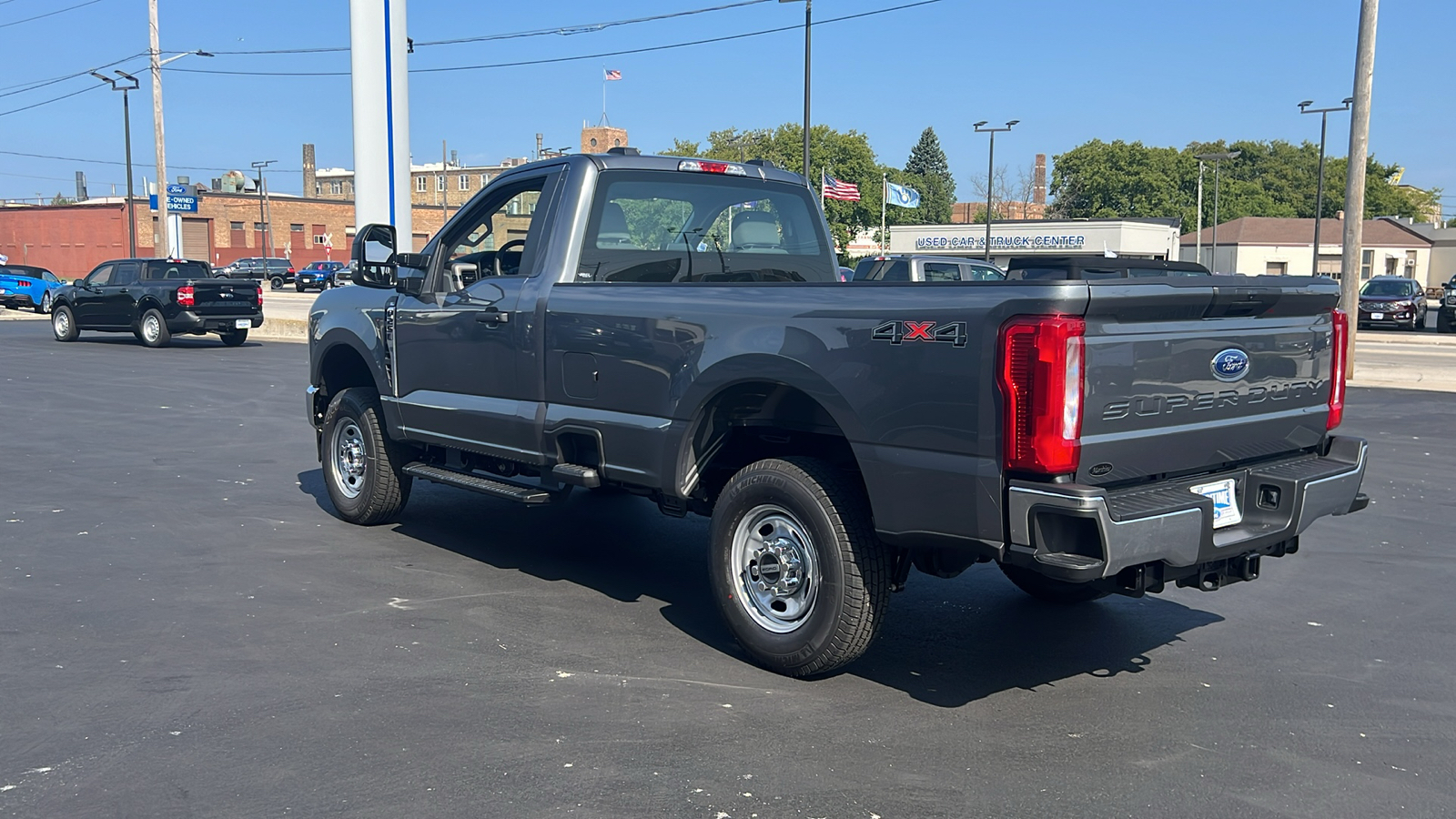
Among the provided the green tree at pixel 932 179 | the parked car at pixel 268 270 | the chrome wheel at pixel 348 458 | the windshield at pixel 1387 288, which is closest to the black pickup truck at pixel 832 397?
the chrome wheel at pixel 348 458

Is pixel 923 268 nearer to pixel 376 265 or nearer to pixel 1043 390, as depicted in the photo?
pixel 376 265

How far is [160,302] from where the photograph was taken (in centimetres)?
2475

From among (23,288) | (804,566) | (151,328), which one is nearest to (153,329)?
(151,328)

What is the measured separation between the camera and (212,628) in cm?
570

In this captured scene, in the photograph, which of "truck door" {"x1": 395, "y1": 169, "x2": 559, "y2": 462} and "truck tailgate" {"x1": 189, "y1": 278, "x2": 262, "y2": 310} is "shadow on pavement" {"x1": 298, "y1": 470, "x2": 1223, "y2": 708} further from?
"truck tailgate" {"x1": 189, "y1": 278, "x2": 262, "y2": 310}

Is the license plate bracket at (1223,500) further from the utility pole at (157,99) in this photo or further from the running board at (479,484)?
the utility pole at (157,99)

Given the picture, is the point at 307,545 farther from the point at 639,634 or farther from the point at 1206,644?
the point at 1206,644

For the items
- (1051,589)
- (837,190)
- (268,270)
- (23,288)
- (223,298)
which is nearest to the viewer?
(1051,589)

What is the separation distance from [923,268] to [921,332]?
17323mm

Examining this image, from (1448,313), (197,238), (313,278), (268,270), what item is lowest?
(1448,313)

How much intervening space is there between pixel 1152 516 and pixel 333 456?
577 centimetres

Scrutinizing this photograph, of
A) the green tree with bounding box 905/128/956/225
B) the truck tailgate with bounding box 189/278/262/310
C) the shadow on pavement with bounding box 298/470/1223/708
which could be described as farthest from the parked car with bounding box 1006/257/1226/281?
the green tree with bounding box 905/128/956/225

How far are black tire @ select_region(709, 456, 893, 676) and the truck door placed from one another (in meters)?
1.50

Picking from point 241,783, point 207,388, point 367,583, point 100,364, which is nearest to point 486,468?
point 367,583
